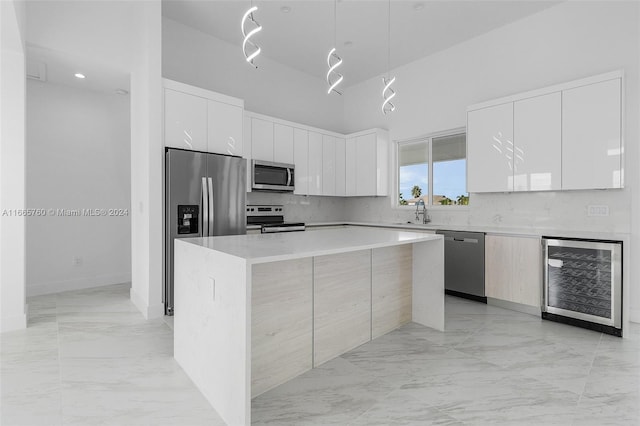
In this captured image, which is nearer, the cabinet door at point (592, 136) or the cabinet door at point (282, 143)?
the cabinet door at point (592, 136)

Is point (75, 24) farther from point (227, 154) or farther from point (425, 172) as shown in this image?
point (425, 172)

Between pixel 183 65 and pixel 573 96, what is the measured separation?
449 centimetres

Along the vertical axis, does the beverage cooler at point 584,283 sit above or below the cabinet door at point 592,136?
below

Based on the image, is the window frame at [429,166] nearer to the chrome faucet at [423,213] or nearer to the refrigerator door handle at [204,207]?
the chrome faucet at [423,213]

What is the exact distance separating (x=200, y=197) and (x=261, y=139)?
1.49m

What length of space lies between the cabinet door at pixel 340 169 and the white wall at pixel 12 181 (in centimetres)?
405

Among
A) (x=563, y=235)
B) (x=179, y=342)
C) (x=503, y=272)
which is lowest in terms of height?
(x=179, y=342)

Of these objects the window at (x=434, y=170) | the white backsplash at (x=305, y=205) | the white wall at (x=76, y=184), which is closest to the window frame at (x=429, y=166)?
the window at (x=434, y=170)

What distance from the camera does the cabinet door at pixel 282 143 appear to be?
491 cm

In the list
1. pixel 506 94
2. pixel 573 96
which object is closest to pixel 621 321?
pixel 573 96

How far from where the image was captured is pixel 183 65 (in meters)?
4.39

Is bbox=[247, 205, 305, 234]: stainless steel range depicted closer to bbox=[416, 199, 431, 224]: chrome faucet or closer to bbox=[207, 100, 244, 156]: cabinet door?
bbox=[207, 100, 244, 156]: cabinet door

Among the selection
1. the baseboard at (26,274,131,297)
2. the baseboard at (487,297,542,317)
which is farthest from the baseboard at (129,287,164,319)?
the baseboard at (487,297,542,317)

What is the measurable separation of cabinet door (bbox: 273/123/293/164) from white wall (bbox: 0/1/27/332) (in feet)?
9.00
